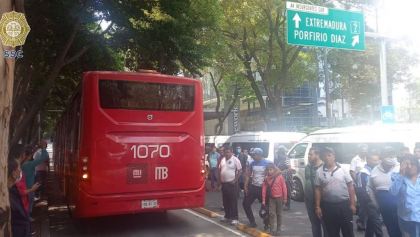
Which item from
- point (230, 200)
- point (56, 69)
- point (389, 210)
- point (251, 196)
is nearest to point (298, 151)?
point (230, 200)

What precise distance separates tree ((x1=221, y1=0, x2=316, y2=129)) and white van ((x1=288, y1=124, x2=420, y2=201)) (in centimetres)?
748

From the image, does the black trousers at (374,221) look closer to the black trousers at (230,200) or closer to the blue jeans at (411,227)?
the blue jeans at (411,227)

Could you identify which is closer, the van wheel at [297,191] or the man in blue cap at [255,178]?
the man in blue cap at [255,178]

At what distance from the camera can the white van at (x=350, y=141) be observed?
969 centimetres

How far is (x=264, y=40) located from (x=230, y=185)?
1316 centimetres

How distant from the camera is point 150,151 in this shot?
29.4ft

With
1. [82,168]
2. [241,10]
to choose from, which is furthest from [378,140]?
[241,10]

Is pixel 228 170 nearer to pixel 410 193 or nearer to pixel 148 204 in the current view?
pixel 148 204

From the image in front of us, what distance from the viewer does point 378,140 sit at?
1019cm

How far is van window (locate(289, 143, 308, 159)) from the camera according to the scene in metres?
13.4

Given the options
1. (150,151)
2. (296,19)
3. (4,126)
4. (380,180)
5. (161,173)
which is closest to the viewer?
(4,126)

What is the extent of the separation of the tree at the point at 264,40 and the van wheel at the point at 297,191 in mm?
7538

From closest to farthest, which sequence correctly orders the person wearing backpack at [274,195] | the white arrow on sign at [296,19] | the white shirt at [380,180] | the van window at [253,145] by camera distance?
the white shirt at [380,180]
the person wearing backpack at [274,195]
the white arrow on sign at [296,19]
the van window at [253,145]

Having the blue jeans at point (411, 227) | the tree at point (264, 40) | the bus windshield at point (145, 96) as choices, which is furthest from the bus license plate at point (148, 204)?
the tree at point (264, 40)
